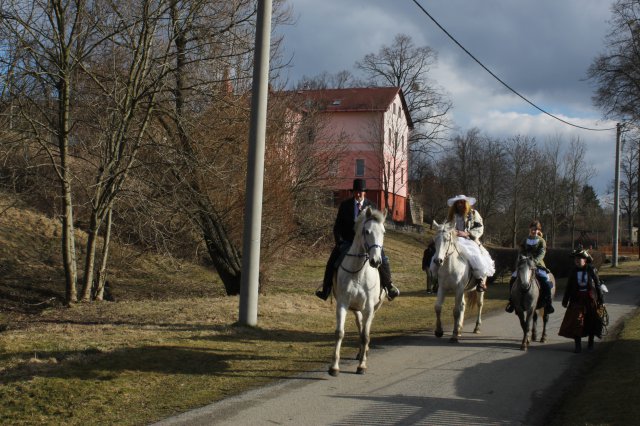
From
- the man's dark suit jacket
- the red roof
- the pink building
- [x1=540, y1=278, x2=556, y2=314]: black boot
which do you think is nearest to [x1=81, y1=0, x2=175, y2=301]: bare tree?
the man's dark suit jacket

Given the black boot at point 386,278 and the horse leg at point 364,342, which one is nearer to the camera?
the horse leg at point 364,342

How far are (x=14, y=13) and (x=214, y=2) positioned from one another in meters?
4.84

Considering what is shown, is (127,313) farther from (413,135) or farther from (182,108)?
(413,135)

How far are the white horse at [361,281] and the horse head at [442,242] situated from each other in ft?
7.83

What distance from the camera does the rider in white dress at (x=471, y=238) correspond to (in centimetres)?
1349

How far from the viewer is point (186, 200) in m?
18.0

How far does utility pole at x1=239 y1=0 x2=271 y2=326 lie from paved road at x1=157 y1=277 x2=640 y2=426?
9.10ft

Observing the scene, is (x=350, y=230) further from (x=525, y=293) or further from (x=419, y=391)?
(x=525, y=293)

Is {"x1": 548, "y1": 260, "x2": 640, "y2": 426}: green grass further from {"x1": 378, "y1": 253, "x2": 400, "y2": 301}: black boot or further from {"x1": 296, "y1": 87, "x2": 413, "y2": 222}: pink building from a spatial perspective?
{"x1": 296, "y1": 87, "x2": 413, "y2": 222}: pink building

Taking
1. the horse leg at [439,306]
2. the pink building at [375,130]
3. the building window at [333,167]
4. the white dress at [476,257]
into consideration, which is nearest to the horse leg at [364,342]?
the horse leg at [439,306]

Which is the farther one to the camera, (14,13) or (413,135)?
(413,135)

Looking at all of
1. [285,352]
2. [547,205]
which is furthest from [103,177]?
[547,205]

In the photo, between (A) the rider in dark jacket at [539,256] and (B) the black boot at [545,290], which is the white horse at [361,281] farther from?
(B) the black boot at [545,290]

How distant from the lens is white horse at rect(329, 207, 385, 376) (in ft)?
31.6
